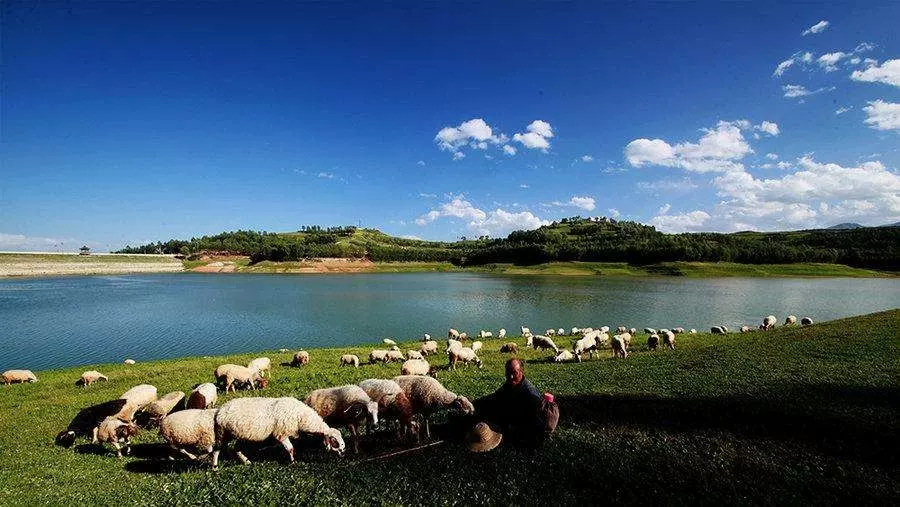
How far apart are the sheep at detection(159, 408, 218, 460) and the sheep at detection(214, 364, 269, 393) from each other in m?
11.1

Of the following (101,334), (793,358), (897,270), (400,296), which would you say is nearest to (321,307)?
(400,296)

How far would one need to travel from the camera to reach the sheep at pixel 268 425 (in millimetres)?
12336

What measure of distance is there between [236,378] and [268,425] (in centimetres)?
1301

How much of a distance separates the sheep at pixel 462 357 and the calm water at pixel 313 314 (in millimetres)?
20277

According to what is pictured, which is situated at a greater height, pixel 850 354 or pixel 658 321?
pixel 850 354

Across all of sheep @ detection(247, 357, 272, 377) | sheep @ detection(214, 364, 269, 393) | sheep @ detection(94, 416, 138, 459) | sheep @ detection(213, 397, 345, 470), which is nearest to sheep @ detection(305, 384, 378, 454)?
sheep @ detection(213, 397, 345, 470)

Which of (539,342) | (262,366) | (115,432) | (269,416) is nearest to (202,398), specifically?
(115,432)

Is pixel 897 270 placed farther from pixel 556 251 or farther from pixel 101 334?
pixel 101 334

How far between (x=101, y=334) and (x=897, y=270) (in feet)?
766

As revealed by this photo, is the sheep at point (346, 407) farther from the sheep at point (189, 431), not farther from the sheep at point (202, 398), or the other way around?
the sheep at point (202, 398)

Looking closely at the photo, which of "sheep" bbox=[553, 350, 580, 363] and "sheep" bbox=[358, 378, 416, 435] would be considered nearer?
"sheep" bbox=[358, 378, 416, 435]

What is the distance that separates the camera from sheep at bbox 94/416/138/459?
14.1m

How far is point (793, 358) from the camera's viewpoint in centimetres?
2412

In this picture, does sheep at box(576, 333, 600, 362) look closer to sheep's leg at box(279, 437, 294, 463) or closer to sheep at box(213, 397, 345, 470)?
sheep at box(213, 397, 345, 470)
